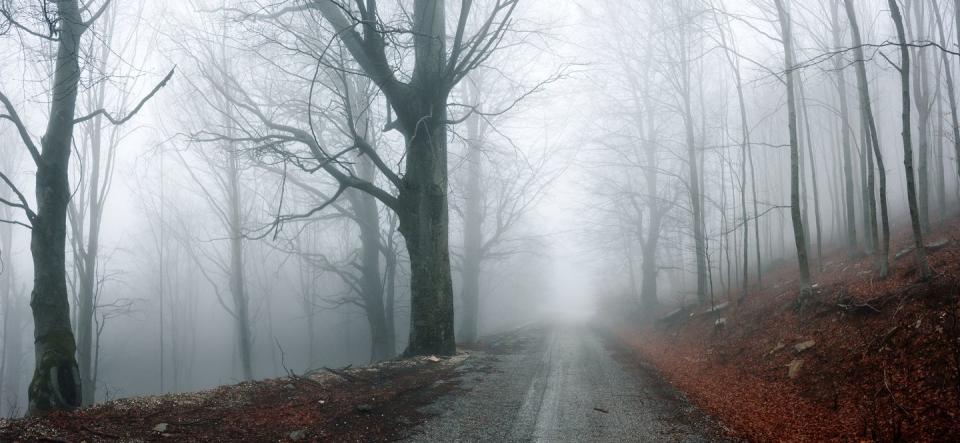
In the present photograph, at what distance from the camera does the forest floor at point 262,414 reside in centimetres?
362

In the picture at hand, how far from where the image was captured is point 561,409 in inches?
205

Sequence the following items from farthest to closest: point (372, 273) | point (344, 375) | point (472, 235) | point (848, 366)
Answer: point (472, 235), point (372, 273), point (344, 375), point (848, 366)

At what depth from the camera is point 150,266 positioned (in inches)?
1590

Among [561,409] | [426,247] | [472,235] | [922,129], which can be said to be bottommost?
[561,409]

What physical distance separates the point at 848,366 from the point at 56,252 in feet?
29.0

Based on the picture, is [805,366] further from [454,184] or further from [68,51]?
[454,184]

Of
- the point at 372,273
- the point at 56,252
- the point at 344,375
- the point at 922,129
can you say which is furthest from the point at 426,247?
the point at 922,129

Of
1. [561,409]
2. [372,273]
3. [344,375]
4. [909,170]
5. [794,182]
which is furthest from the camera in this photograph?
[372,273]

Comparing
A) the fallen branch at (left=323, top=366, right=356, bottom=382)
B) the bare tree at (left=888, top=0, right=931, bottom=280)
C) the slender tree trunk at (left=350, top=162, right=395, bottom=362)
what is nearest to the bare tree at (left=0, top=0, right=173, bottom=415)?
the fallen branch at (left=323, top=366, right=356, bottom=382)

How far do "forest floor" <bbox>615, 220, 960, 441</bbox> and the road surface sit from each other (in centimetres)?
45

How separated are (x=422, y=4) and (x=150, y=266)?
4106 cm

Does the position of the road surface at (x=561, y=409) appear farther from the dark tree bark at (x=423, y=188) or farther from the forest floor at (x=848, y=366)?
the dark tree bark at (x=423, y=188)

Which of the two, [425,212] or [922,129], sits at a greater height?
[922,129]

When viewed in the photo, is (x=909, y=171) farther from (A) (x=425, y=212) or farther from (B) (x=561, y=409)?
(A) (x=425, y=212)
